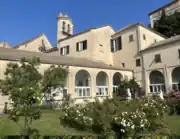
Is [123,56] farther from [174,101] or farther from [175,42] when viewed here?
[174,101]

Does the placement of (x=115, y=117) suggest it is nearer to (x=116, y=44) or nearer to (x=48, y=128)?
(x=48, y=128)

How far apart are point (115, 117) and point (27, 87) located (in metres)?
4.56

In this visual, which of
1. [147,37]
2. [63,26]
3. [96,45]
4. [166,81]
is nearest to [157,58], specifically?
[166,81]

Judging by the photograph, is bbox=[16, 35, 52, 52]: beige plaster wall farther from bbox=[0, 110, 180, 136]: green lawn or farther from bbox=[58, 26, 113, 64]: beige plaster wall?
bbox=[0, 110, 180, 136]: green lawn

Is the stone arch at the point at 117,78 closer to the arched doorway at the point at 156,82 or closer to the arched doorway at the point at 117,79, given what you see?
the arched doorway at the point at 117,79

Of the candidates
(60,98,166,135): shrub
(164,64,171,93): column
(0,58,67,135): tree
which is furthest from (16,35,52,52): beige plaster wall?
(0,58,67,135): tree

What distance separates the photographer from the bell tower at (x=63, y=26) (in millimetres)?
42531

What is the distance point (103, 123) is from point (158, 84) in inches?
757

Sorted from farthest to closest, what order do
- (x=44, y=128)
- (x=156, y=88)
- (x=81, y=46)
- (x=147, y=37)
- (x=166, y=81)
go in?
(x=81, y=46), (x=147, y=37), (x=156, y=88), (x=166, y=81), (x=44, y=128)

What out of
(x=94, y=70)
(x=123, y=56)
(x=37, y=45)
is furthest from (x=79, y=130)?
(x=37, y=45)

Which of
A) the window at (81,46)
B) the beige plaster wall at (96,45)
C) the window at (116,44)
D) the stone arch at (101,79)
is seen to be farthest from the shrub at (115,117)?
the window at (81,46)

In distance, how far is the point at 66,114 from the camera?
1252 cm

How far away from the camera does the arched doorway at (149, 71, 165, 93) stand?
2755 cm

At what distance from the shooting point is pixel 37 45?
1662 inches
